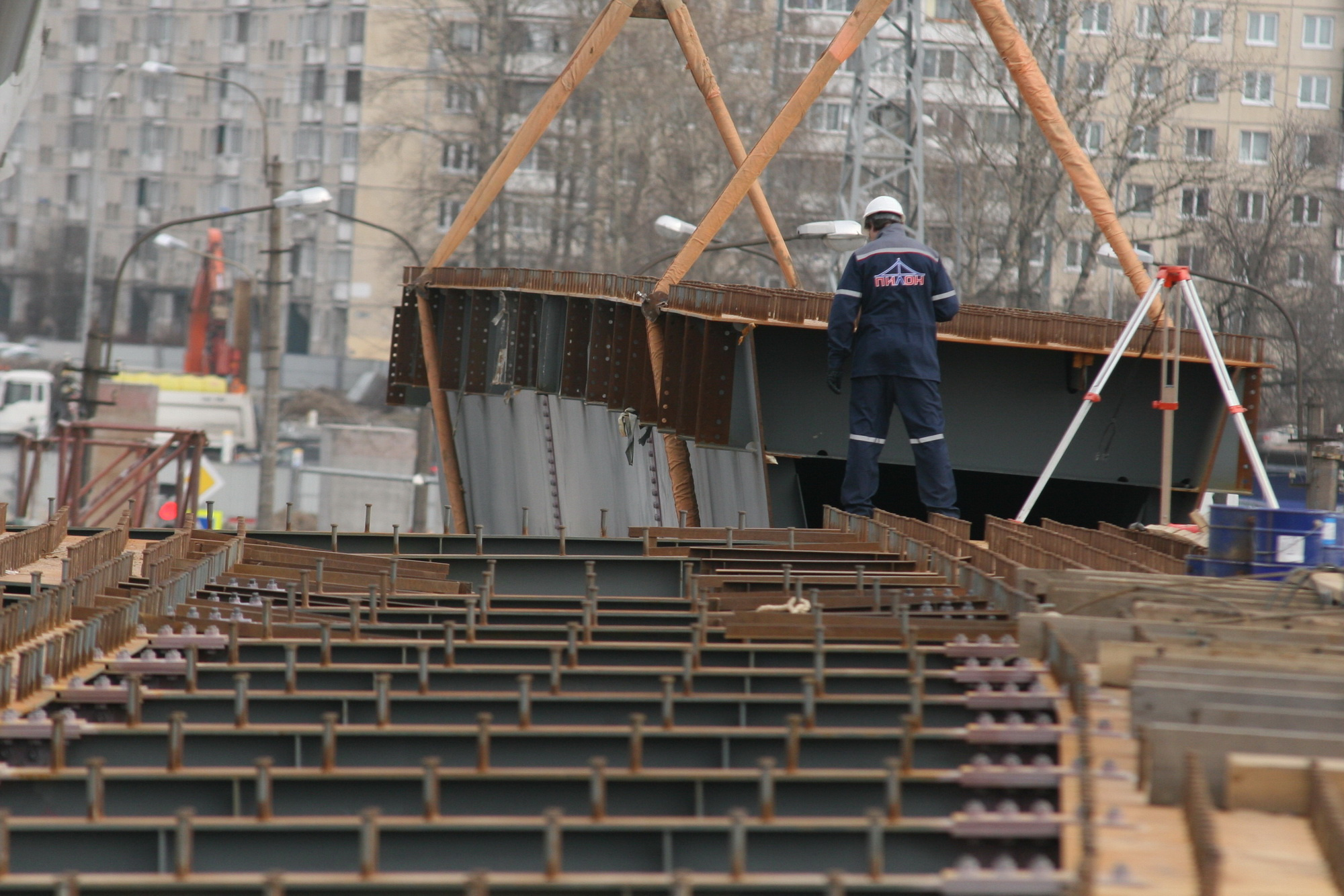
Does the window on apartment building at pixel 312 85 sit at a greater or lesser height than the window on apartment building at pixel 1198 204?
greater

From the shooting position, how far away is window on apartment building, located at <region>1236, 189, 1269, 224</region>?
141 feet

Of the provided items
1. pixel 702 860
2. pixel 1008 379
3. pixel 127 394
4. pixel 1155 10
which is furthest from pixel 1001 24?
pixel 127 394

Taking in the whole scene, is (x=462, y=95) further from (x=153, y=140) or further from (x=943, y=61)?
(x=153, y=140)

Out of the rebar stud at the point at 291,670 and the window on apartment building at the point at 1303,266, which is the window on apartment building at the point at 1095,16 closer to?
the window on apartment building at the point at 1303,266

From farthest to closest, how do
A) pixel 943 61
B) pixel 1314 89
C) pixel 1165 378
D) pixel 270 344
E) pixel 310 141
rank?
pixel 310 141
pixel 1314 89
pixel 943 61
pixel 270 344
pixel 1165 378

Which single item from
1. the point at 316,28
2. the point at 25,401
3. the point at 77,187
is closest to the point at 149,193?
the point at 77,187

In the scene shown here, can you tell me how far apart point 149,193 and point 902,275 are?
69573 millimetres

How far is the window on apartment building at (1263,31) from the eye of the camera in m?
60.4

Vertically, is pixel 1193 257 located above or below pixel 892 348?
above

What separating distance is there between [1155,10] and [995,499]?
26081 millimetres

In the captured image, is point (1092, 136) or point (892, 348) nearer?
point (892, 348)

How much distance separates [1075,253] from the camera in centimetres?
5084

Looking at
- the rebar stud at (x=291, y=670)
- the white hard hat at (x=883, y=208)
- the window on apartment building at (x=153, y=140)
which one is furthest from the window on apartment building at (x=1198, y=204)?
the window on apartment building at (x=153, y=140)

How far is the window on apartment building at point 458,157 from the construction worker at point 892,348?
45.1 m
